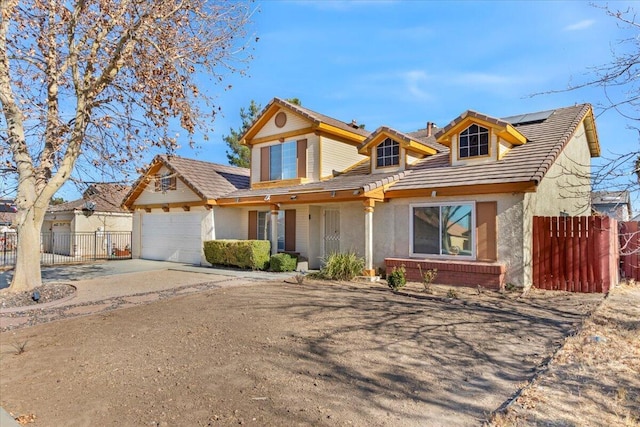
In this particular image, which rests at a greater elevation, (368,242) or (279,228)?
(279,228)

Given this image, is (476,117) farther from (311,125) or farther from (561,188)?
(311,125)

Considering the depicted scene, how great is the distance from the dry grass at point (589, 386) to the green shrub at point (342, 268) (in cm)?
704

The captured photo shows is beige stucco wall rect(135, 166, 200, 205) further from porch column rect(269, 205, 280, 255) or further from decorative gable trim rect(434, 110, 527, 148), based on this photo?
decorative gable trim rect(434, 110, 527, 148)

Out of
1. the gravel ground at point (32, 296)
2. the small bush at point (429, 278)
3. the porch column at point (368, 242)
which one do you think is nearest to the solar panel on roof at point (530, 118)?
the porch column at point (368, 242)

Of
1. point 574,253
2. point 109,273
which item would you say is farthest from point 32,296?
point 574,253

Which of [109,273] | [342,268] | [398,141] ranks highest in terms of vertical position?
[398,141]

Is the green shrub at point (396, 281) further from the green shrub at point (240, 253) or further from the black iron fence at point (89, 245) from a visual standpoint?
the black iron fence at point (89, 245)

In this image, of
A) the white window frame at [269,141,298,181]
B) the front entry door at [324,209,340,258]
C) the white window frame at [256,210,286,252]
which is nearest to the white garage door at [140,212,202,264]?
the white window frame at [256,210,286,252]

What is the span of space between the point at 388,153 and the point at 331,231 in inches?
155

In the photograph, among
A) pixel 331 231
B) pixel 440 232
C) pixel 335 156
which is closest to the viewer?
pixel 440 232

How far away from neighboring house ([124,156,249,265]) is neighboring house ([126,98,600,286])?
0.24 metres

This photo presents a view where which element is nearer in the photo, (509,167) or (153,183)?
(509,167)

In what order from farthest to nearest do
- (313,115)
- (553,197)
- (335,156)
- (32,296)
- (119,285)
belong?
(335,156) < (313,115) < (553,197) < (119,285) < (32,296)

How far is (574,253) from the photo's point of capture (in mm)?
11070
